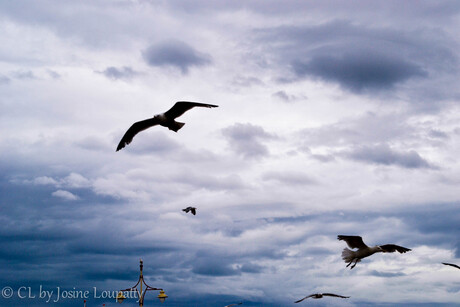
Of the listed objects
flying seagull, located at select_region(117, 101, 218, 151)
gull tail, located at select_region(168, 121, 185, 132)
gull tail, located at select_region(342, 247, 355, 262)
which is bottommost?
gull tail, located at select_region(342, 247, 355, 262)

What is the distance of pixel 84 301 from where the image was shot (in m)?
23.8

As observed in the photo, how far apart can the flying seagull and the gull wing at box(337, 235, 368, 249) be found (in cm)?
740

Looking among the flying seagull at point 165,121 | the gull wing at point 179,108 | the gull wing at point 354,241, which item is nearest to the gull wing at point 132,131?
the flying seagull at point 165,121

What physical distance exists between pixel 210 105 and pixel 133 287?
8.49 metres

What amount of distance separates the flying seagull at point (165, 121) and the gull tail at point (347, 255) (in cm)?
797

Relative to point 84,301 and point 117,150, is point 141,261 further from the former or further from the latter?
point 117,150

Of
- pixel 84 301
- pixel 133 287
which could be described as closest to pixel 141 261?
pixel 133 287

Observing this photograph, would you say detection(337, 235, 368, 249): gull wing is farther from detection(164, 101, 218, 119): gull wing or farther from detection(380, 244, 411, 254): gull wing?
detection(164, 101, 218, 119): gull wing

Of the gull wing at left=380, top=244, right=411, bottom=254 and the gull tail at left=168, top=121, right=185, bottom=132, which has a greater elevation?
the gull tail at left=168, top=121, right=185, bottom=132

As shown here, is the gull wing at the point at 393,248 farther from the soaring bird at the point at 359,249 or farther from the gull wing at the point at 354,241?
the gull wing at the point at 354,241

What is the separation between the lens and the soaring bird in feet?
73.1

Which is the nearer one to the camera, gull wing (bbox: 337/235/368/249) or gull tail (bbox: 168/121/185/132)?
gull wing (bbox: 337/235/368/249)

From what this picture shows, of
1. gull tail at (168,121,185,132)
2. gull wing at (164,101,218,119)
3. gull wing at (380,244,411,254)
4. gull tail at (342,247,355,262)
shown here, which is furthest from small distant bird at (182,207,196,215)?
gull wing at (380,244,411,254)

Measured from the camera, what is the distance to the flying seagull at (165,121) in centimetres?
2228
